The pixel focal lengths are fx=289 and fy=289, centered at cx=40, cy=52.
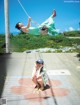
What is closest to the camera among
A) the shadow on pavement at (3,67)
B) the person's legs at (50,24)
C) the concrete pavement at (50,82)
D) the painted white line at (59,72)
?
the concrete pavement at (50,82)

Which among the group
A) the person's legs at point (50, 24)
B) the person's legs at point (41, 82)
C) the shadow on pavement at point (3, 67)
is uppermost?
the person's legs at point (50, 24)

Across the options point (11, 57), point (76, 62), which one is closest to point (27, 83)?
point (76, 62)

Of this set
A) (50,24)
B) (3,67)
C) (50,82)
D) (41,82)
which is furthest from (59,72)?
(50,24)

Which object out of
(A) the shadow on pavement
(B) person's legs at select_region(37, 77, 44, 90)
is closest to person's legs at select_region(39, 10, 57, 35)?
(A) the shadow on pavement

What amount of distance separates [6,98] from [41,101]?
1033mm

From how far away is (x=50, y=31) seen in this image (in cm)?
1720

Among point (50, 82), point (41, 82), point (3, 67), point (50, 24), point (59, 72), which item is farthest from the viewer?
point (50, 24)

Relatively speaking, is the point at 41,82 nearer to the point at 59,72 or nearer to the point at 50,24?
the point at 59,72

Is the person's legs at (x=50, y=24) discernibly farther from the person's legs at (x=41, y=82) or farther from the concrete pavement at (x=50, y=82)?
the person's legs at (x=41, y=82)

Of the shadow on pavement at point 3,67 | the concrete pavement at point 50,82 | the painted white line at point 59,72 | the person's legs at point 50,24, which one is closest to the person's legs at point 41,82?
the concrete pavement at point 50,82

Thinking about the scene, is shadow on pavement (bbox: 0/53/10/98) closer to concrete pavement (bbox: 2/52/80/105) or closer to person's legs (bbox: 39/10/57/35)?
concrete pavement (bbox: 2/52/80/105)

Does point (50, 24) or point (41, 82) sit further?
point (50, 24)

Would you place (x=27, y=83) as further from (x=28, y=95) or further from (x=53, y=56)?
(x=53, y=56)

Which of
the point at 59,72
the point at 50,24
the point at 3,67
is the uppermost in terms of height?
the point at 50,24
